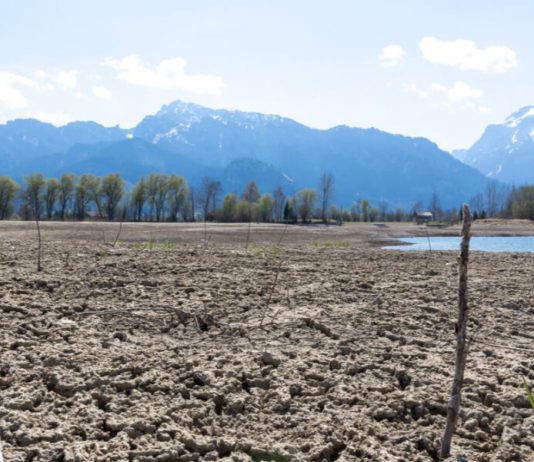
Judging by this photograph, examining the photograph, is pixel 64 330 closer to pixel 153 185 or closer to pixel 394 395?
pixel 394 395

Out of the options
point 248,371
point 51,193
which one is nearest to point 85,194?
point 51,193

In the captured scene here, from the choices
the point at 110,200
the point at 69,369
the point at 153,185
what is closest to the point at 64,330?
the point at 69,369

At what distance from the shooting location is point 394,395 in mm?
4719

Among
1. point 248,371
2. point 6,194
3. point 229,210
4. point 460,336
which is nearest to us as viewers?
point 460,336

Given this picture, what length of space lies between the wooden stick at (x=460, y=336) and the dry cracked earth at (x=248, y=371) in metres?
0.21

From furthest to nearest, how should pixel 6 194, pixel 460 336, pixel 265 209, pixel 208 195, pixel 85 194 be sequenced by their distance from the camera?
pixel 265 209 → pixel 208 195 → pixel 85 194 → pixel 6 194 → pixel 460 336

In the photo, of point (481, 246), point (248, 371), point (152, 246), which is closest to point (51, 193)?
point (481, 246)

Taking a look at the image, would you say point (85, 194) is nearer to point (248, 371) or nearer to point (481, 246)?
point (481, 246)

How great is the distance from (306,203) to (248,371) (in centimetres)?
9267

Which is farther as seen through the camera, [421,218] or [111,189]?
[421,218]

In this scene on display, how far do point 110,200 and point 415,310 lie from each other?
82440 mm

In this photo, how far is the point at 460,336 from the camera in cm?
363

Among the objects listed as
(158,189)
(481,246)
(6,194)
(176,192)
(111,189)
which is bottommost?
(481,246)

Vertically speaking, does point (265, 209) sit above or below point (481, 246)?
above
